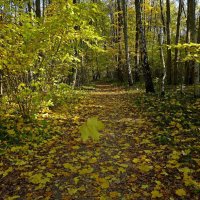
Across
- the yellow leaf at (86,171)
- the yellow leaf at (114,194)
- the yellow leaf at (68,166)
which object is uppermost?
the yellow leaf at (68,166)

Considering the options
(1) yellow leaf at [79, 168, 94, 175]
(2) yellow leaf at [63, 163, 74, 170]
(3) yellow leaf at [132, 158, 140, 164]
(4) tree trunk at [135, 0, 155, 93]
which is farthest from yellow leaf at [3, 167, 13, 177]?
(4) tree trunk at [135, 0, 155, 93]

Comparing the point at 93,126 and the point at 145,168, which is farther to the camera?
the point at 145,168

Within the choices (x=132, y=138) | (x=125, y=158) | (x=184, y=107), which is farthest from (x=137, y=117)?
(x=125, y=158)

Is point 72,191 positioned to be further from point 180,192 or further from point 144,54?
point 144,54

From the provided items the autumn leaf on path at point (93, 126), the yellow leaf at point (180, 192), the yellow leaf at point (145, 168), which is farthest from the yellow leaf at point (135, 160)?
the autumn leaf on path at point (93, 126)

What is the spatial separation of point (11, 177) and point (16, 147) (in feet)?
4.04

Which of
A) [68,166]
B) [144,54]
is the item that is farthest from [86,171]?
[144,54]

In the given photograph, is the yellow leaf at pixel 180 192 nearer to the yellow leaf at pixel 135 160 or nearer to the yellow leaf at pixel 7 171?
the yellow leaf at pixel 135 160

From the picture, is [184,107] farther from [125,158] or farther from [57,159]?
[57,159]

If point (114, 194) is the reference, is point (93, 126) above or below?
above

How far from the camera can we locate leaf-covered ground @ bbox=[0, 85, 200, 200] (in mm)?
4148

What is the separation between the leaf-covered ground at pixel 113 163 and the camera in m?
4.15

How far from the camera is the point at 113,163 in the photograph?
17.0 feet

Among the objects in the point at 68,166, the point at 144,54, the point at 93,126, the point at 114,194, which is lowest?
the point at 114,194
